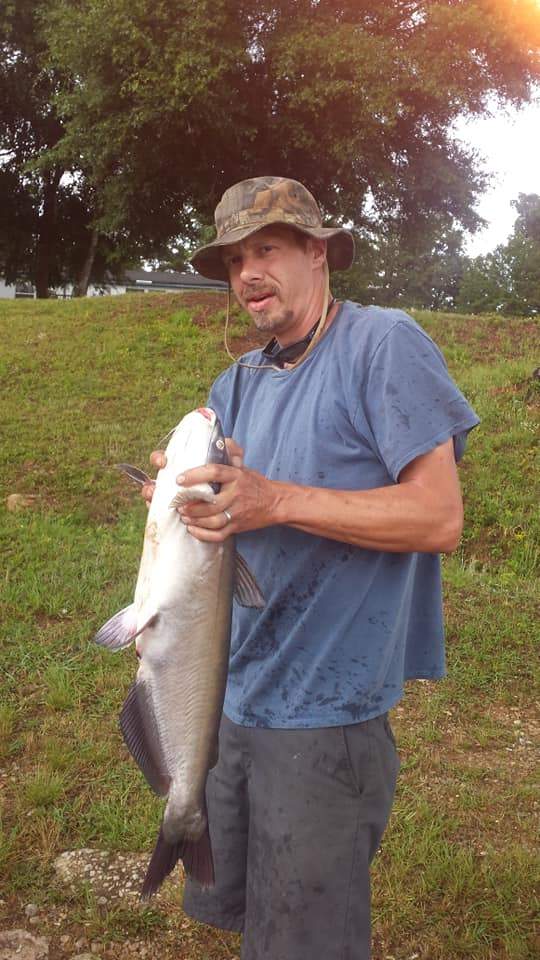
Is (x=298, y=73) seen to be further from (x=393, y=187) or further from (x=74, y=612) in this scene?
(x=74, y=612)

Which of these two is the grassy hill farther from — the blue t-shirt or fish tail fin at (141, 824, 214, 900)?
the blue t-shirt

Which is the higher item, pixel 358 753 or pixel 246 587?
pixel 246 587

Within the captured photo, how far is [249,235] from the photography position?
2352mm

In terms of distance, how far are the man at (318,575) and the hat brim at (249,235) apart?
1 cm

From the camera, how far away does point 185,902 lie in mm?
2500

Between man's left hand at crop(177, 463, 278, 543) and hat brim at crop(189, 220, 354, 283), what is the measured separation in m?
0.79

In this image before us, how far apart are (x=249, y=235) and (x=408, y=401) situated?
75cm

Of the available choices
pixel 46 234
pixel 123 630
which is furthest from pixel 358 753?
pixel 46 234

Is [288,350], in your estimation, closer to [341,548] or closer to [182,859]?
[341,548]

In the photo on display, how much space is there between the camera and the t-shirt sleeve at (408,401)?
1965mm

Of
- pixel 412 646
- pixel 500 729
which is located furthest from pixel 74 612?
pixel 412 646

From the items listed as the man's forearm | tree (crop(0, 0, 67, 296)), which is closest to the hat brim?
the man's forearm

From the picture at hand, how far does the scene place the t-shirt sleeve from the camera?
6.45ft

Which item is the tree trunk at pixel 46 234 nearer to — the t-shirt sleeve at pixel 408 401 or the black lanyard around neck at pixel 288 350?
the black lanyard around neck at pixel 288 350
